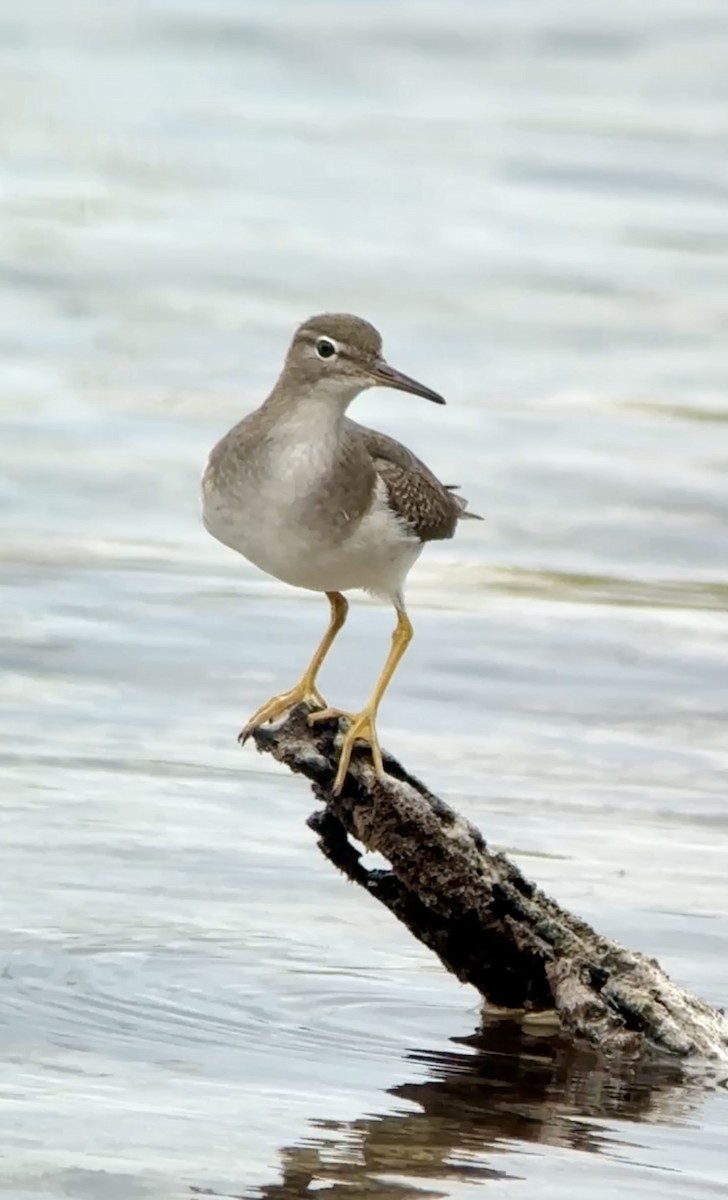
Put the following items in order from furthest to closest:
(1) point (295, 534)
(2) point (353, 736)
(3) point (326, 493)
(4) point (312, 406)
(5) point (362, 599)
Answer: (5) point (362, 599) < (4) point (312, 406) < (3) point (326, 493) < (1) point (295, 534) < (2) point (353, 736)

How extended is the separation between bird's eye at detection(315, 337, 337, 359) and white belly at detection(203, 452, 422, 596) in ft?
1.48

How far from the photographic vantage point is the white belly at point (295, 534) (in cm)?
793

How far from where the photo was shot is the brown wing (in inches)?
332

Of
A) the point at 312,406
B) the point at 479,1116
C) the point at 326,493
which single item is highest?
the point at 312,406

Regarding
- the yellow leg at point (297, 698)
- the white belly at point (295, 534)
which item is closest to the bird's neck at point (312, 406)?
the white belly at point (295, 534)

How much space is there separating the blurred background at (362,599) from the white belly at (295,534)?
1328mm

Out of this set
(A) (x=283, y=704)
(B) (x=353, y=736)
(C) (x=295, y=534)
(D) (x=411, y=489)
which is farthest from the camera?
(D) (x=411, y=489)

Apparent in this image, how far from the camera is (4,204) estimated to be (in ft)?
63.8

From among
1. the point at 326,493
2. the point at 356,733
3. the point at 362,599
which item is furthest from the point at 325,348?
the point at 362,599

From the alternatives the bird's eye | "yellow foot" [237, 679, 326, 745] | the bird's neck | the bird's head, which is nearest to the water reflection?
"yellow foot" [237, 679, 326, 745]

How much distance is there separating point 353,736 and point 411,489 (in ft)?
3.97

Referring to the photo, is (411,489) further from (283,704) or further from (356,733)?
(356,733)

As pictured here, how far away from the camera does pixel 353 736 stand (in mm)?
7633

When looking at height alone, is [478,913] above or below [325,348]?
below
